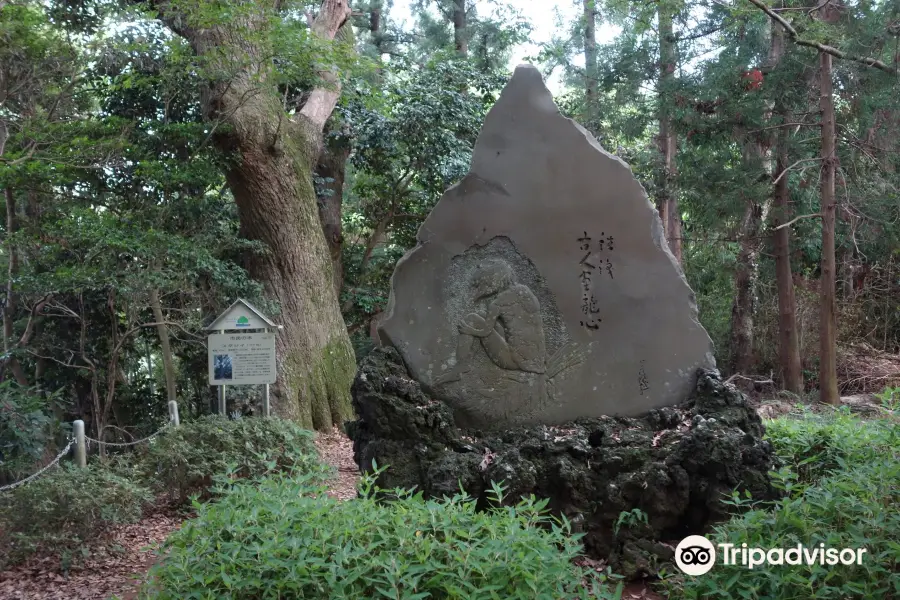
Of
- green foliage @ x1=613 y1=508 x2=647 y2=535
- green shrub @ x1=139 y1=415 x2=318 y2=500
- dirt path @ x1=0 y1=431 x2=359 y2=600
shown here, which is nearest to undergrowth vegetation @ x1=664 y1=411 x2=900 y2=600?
green foliage @ x1=613 y1=508 x2=647 y2=535

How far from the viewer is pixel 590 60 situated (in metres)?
13.9

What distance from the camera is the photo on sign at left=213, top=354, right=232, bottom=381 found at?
19.7 ft

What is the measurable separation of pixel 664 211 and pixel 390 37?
6.02 meters

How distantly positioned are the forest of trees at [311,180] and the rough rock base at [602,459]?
2994 millimetres

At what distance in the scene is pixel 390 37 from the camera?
13.5 metres

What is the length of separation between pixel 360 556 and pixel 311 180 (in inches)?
243

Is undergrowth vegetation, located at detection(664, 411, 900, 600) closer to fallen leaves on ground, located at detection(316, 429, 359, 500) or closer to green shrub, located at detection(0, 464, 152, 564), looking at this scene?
fallen leaves on ground, located at detection(316, 429, 359, 500)

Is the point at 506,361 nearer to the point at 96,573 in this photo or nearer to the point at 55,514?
the point at 96,573

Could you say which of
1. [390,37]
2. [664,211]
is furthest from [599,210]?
[390,37]

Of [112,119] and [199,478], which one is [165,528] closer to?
[199,478]

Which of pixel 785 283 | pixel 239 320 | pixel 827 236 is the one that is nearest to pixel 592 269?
pixel 239 320

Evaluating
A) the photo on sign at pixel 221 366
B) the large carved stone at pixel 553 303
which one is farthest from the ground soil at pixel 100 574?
the photo on sign at pixel 221 366

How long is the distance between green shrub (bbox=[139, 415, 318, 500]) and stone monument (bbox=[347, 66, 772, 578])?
1.00 metres

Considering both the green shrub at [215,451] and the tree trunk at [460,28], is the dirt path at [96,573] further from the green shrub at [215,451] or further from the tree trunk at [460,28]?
the tree trunk at [460,28]
